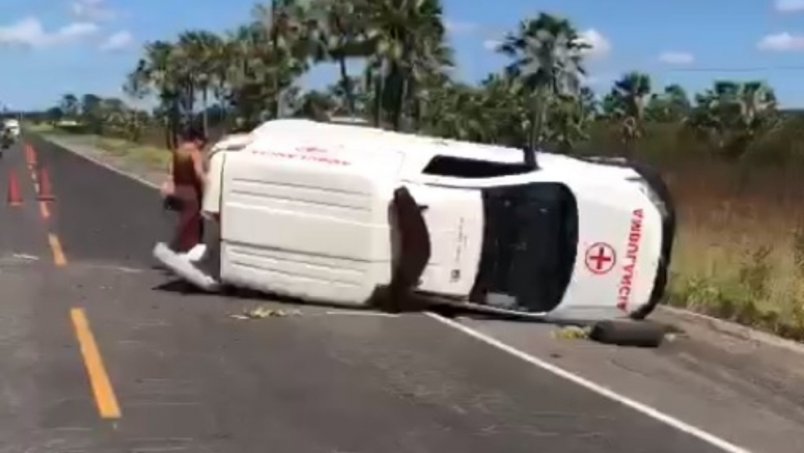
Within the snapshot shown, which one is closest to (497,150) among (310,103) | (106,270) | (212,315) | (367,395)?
(212,315)

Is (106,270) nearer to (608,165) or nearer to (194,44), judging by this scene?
(608,165)

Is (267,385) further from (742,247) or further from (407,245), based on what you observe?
(742,247)

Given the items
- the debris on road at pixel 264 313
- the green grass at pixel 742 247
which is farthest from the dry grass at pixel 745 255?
the debris on road at pixel 264 313

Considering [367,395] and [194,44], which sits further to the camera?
[194,44]

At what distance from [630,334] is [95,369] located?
479 cm

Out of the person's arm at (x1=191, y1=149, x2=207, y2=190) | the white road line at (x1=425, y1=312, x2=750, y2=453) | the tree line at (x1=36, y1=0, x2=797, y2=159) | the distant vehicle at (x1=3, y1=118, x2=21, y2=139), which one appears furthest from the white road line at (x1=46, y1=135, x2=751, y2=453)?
the distant vehicle at (x1=3, y1=118, x2=21, y2=139)

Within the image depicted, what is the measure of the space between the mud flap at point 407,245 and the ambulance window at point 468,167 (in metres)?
0.58

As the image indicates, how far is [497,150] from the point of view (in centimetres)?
1484

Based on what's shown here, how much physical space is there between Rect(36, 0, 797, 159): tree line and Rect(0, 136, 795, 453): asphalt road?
3414cm

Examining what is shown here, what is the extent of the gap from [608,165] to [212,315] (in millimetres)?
4242

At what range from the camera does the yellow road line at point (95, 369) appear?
8.51 m

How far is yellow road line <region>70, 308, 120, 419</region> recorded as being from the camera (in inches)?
335

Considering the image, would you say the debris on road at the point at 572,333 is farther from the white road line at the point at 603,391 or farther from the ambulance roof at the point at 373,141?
the ambulance roof at the point at 373,141

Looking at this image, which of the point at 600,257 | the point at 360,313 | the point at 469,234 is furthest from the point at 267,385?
the point at 600,257
